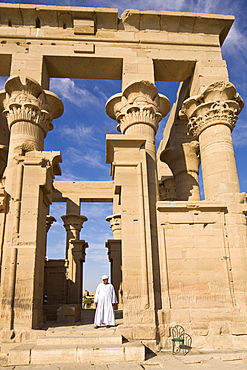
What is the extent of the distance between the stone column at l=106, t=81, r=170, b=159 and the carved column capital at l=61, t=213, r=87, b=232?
10.5 m

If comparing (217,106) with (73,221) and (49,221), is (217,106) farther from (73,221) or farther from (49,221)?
(49,221)

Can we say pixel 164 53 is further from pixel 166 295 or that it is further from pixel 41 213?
pixel 166 295

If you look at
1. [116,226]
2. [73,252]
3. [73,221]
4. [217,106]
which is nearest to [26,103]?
[217,106]

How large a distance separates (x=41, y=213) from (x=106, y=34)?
7759 mm

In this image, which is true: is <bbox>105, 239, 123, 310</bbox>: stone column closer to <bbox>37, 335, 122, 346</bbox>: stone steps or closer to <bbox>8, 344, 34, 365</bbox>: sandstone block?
<bbox>37, 335, 122, 346</bbox>: stone steps

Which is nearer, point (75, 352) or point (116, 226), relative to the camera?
point (75, 352)

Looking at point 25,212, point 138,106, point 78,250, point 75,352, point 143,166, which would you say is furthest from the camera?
point 78,250

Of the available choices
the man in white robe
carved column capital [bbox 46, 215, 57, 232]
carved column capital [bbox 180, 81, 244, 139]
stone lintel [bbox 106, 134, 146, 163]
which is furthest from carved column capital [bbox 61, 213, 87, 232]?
the man in white robe

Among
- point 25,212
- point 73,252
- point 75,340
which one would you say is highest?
point 73,252

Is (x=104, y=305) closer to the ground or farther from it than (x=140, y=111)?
closer to the ground

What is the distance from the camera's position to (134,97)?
11.6 meters

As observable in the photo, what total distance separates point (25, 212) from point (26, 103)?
403 centimetres

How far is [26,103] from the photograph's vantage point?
10984 millimetres

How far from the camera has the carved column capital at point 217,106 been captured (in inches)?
448
